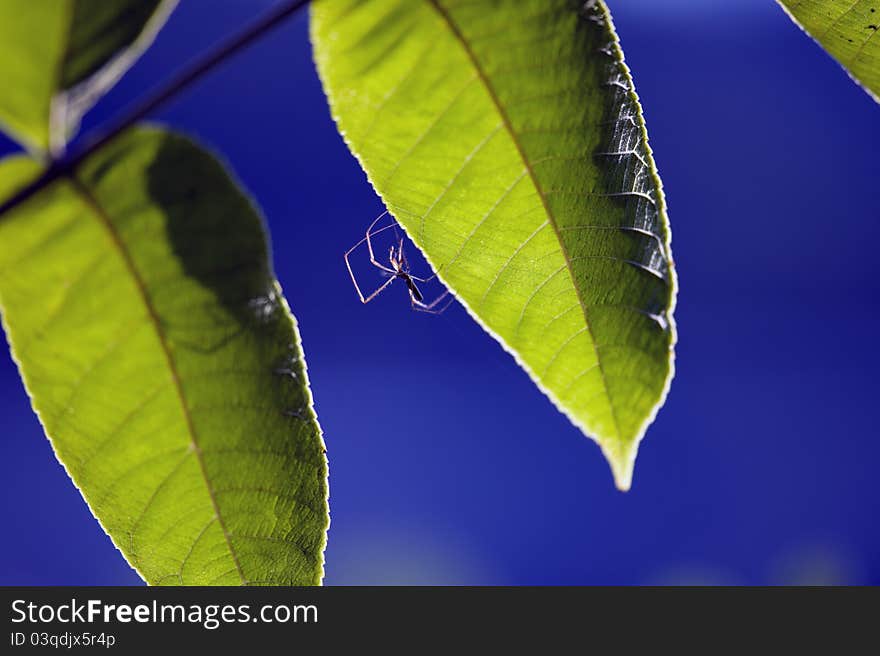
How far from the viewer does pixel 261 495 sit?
4.32ft

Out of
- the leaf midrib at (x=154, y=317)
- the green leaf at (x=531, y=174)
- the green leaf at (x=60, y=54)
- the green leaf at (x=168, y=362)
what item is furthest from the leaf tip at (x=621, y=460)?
the green leaf at (x=60, y=54)

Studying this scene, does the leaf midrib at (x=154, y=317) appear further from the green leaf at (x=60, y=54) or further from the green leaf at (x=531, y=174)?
the green leaf at (x=531, y=174)

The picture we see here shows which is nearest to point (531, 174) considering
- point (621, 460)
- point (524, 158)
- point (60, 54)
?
point (524, 158)

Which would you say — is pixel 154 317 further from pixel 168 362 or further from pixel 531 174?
pixel 531 174

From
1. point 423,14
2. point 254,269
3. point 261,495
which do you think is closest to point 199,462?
point 261,495

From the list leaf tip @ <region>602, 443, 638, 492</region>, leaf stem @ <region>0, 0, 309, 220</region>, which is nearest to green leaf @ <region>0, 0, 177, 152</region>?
leaf stem @ <region>0, 0, 309, 220</region>

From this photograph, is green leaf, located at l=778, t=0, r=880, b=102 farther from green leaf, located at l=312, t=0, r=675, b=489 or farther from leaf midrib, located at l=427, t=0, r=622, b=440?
leaf midrib, located at l=427, t=0, r=622, b=440

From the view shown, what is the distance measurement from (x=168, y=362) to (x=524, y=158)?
2.01 feet

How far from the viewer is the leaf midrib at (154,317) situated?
1128mm

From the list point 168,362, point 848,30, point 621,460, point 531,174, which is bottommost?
point 621,460

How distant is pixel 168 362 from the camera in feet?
4.03

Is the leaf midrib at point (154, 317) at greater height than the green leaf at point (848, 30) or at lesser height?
lesser

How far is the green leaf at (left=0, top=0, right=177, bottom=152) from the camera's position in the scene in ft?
3.28

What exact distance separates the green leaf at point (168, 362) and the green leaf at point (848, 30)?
88 centimetres
